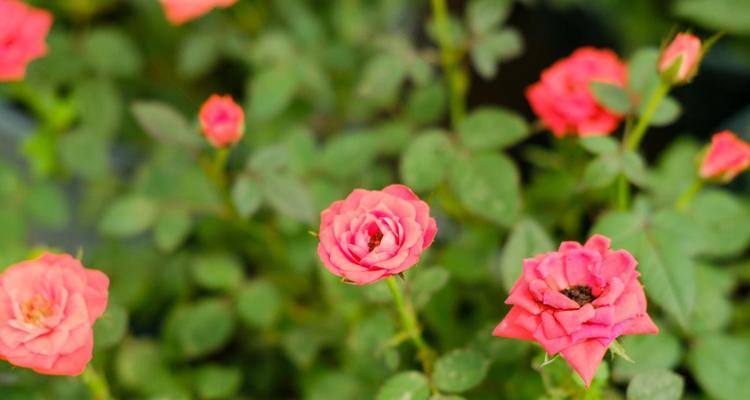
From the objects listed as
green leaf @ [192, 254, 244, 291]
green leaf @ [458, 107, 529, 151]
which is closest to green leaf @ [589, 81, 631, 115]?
green leaf @ [458, 107, 529, 151]

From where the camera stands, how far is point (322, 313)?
93 centimetres

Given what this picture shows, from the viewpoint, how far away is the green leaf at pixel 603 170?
0.62m

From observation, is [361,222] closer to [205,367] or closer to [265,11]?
[205,367]

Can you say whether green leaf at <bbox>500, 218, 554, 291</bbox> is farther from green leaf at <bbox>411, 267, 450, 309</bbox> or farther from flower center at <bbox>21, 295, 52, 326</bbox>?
flower center at <bbox>21, 295, 52, 326</bbox>

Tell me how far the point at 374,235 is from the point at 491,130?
0.33 meters

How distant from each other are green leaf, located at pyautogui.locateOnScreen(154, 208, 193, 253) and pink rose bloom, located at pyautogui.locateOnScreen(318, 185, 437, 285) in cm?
35

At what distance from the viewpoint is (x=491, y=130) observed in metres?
0.78

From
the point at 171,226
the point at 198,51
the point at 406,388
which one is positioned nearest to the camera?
the point at 406,388

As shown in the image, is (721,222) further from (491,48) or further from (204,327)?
(204,327)

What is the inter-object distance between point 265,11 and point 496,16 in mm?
441

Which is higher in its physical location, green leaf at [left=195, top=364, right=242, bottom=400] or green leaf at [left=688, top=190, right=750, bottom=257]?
green leaf at [left=195, top=364, right=242, bottom=400]

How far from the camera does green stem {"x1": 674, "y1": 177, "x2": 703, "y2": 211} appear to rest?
0.67 meters

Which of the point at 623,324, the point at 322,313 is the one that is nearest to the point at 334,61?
the point at 322,313

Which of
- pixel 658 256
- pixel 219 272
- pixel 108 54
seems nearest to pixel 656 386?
pixel 658 256
